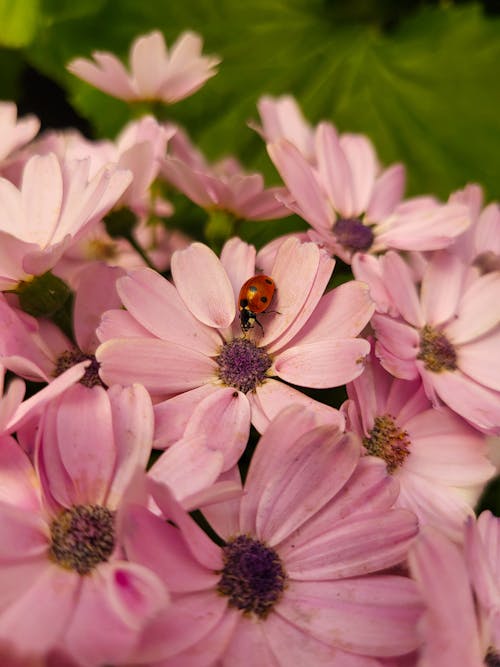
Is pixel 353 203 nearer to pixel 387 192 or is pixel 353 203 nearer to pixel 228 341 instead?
pixel 387 192

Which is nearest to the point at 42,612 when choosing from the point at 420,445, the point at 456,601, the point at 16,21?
the point at 456,601

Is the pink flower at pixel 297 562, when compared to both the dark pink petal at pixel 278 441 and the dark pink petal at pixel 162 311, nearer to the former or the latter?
the dark pink petal at pixel 278 441

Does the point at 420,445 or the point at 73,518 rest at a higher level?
the point at 420,445

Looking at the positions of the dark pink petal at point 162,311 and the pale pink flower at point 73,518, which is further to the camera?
the dark pink petal at point 162,311

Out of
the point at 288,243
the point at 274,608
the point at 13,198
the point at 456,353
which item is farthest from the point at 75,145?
the point at 274,608

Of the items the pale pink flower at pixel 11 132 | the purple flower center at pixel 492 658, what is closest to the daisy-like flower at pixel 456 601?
the purple flower center at pixel 492 658
